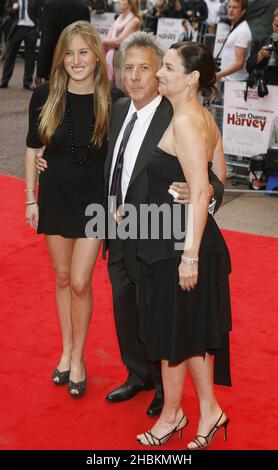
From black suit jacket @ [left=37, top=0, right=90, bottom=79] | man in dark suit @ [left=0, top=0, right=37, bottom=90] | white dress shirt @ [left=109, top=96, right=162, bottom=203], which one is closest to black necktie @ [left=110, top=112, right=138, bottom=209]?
white dress shirt @ [left=109, top=96, right=162, bottom=203]

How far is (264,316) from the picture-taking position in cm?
505

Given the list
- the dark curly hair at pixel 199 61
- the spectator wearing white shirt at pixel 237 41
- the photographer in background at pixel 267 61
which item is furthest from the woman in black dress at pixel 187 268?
the spectator wearing white shirt at pixel 237 41

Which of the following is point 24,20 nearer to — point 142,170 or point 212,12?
point 212,12

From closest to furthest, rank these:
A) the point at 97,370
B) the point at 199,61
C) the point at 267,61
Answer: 1. the point at 199,61
2. the point at 97,370
3. the point at 267,61

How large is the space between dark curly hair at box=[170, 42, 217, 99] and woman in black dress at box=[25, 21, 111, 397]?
64 centimetres

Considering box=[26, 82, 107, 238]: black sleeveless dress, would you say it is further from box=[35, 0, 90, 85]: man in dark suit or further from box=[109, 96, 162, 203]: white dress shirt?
box=[35, 0, 90, 85]: man in dark suit

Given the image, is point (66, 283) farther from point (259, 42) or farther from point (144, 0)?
point (144, 0)

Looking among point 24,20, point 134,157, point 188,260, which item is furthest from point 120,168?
point 24,20

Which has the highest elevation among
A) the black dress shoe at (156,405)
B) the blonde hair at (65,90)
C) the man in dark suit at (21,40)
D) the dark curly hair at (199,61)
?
the dark curly hair at (199,61)

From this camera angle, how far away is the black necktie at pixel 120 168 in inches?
142

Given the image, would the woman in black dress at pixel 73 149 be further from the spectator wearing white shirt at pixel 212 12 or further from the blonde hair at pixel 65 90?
the spectator wearing white shirt at pixel 212 12

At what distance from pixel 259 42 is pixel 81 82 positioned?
4.66m

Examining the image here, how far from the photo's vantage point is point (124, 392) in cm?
400

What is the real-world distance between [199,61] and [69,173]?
3.12 feet
